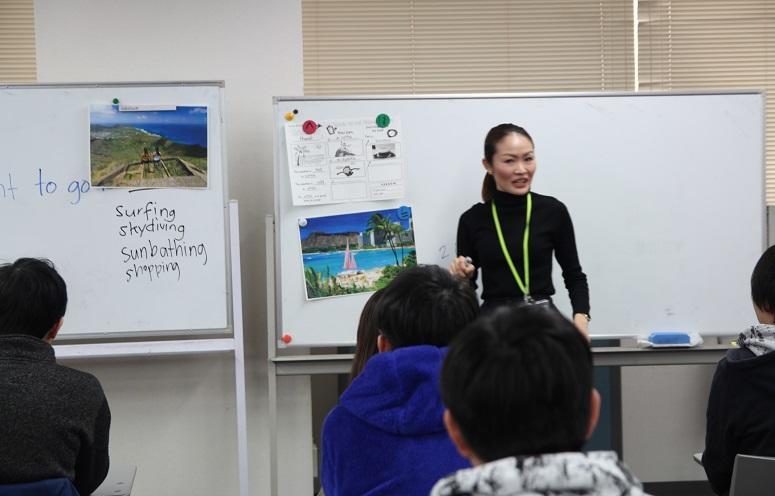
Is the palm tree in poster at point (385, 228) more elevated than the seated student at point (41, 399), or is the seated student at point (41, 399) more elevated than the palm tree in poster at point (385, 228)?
the palm tree in poster at point (385, 228)

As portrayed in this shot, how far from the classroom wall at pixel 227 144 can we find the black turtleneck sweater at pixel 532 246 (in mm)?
1031

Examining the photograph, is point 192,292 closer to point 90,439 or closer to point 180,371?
point 180,371

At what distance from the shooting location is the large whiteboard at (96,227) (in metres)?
3.27

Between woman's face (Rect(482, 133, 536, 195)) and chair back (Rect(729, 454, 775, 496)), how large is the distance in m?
1.47

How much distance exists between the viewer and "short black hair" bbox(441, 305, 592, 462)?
2.92 ft

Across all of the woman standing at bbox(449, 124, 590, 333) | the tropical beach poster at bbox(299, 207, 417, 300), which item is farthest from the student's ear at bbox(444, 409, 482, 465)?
the tropical beach poster at bbox(299, 207, 417, 300)

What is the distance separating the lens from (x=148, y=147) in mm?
3285

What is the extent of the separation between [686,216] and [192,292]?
200 centimetres

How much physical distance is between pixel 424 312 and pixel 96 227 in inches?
85.3

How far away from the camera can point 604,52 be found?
148 inches

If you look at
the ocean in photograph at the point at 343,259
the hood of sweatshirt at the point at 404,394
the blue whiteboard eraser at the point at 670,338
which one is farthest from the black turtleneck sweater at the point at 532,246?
the hood of sweatshirt at the point at 404,394

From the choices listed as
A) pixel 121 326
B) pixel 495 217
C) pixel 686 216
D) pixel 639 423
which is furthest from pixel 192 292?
pixel 639 423

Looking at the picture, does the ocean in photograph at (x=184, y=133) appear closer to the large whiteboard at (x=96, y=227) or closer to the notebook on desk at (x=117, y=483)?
the large whiteboard at (x=96, y=227)

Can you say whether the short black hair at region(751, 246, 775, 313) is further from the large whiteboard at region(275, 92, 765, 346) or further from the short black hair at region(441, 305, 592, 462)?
the large whiteboard at region(275, 92, 765, 346)
